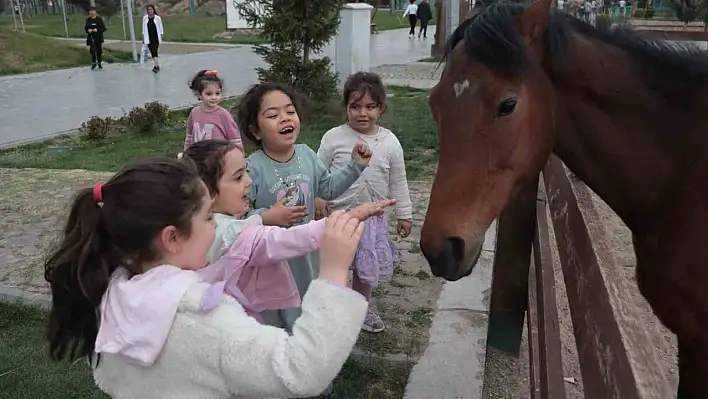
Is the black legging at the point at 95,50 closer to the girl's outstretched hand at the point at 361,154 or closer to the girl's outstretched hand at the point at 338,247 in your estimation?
the girl's outstretched hand at the point at 361,154

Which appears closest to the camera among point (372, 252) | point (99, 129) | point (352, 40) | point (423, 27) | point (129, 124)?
point (372, 252)

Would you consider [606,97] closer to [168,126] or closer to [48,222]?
[48,222]

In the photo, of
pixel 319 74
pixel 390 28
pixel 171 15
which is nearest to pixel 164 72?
pixel 319 74

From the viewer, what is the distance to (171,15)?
46094mm

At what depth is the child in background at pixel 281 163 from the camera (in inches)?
101

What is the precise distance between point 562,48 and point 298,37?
25.2 ft

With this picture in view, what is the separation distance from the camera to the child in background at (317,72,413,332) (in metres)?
3.07

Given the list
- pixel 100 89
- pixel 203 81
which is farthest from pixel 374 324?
pixel 100 89

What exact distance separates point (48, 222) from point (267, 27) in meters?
4.73

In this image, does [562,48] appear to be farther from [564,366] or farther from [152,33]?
[152,33]

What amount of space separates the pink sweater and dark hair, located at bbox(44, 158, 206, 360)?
3.34 meters

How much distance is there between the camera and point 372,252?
10.2 feet

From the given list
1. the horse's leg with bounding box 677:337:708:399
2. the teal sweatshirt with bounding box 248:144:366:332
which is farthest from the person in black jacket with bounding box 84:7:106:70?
the horse's leg with bounding box 677:337:708:399

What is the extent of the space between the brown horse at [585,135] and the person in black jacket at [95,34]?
17.1 metres
